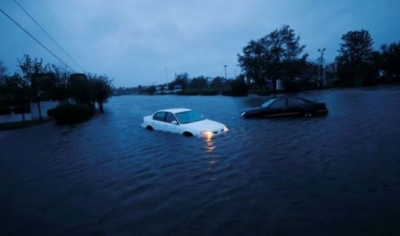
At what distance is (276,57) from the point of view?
179 feet

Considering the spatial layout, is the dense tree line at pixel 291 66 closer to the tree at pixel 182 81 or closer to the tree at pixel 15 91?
the tree at pixel 15 91

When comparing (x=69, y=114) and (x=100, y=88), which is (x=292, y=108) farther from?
(x=100, y=88)

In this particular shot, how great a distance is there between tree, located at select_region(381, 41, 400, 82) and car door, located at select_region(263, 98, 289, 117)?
170 ft

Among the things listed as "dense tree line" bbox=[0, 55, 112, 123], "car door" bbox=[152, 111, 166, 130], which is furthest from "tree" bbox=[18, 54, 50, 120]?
"car door" bbox=[152, 111, 166, 130]

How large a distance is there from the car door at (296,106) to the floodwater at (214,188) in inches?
238

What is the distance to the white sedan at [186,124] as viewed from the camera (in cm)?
1249

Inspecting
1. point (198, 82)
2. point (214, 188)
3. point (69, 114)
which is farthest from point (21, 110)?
point (198, 82)

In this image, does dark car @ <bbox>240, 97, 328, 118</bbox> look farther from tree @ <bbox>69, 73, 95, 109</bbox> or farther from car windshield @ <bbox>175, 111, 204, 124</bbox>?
tree @ <bbox>69, 73, 95, 109</bbox>

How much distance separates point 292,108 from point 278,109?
82cm

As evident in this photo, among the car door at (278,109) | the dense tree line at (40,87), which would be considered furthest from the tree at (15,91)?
the car door at (278,109)

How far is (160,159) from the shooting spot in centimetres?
945

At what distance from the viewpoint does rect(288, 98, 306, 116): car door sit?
58.3 feet

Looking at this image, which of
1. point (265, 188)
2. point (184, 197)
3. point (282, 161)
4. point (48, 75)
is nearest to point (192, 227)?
point (184, 197)

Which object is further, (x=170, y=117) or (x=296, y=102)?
(x=296, y=102)
